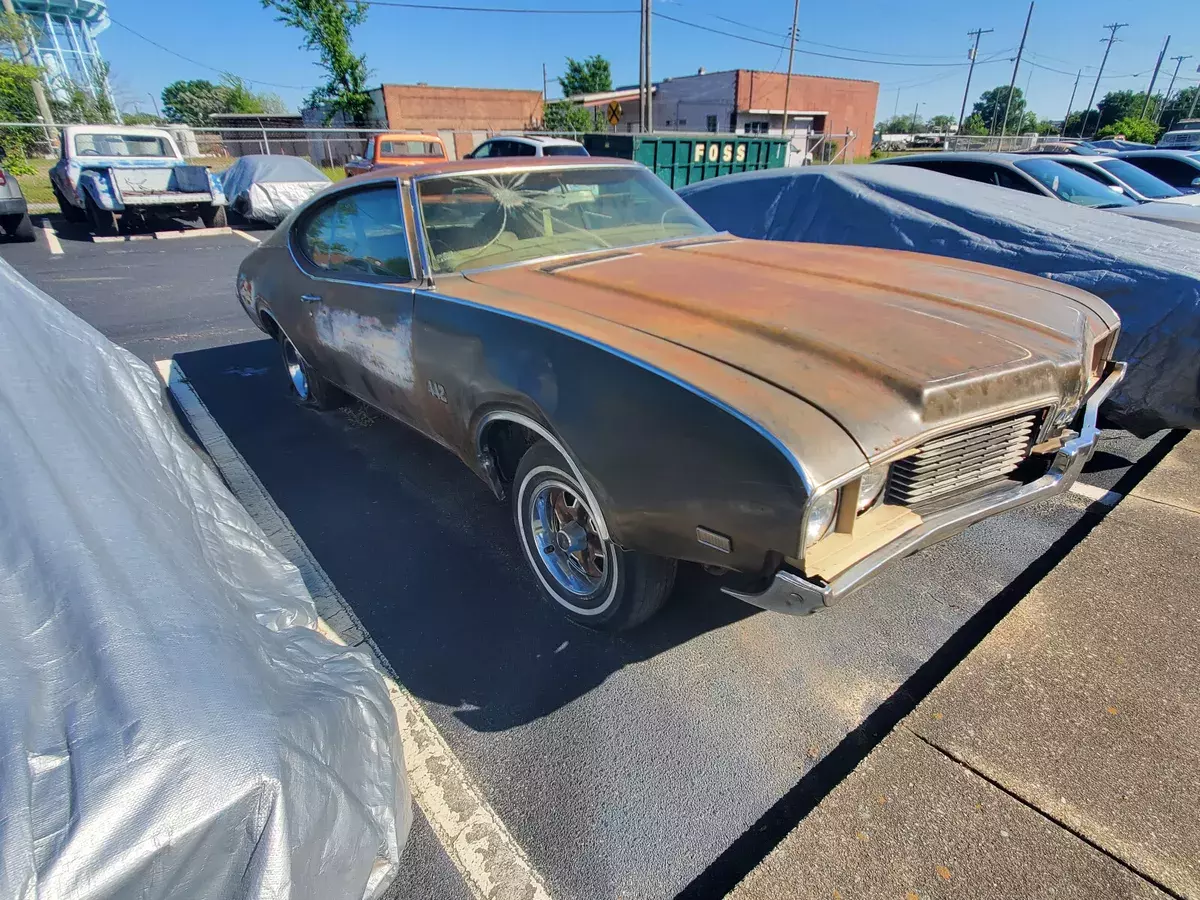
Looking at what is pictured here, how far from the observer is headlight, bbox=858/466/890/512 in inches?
72.6

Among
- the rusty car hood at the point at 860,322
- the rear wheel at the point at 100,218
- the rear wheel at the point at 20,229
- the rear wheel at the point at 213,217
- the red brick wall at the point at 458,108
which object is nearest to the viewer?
the rusty car hood at the point at 860,322

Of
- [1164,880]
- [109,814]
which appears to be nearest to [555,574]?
[109,814]

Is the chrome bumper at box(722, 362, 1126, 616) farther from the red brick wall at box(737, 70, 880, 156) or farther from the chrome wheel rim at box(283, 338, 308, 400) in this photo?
the red brick wall at box(737, 70, 880, 156)

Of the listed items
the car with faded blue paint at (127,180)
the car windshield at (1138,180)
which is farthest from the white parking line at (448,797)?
the car with faded blue paint at (127,180)

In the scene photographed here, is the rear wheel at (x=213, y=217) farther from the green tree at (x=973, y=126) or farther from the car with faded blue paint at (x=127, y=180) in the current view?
the green tree at (x=973, y=126)

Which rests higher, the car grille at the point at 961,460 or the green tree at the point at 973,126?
the green tree at the point at 973,126

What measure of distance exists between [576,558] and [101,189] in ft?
41.3

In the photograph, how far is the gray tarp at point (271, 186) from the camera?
43.2ft

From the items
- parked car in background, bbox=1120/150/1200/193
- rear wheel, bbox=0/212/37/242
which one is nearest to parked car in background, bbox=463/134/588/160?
rear wheel, bbox=0/212/37/242

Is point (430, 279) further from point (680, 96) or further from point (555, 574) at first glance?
point (680, 96)

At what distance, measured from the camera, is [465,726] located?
2.14m

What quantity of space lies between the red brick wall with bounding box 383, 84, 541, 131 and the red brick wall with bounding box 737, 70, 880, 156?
1358 centimetres

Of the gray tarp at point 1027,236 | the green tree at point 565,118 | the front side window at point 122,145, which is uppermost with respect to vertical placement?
the green tree at point 565,118

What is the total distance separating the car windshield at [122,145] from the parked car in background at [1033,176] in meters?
13.2
